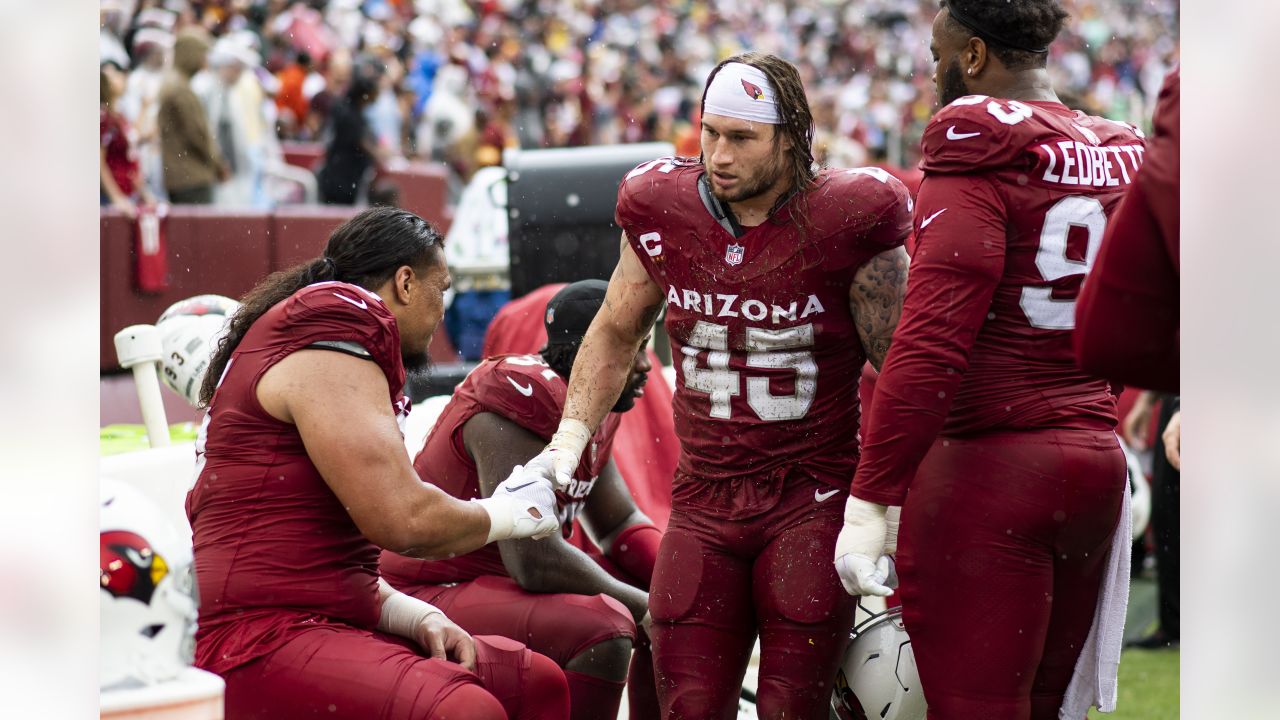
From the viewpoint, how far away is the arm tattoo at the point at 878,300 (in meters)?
2.93

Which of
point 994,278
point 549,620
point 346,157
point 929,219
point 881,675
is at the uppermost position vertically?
point 346,157

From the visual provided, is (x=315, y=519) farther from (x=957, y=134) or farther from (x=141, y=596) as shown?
(x=957, y=134)

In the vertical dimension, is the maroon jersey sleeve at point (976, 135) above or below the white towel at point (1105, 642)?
above

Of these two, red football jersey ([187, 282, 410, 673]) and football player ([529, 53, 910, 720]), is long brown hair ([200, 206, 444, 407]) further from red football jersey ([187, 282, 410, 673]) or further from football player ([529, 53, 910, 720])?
football player ([529, 53, 910, 720])

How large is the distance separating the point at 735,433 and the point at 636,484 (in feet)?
7.40

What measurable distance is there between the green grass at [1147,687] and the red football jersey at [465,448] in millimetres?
2225

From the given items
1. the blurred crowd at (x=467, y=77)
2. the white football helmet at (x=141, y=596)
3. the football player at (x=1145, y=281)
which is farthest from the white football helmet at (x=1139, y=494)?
the white football helmet at (x=141, y=596)

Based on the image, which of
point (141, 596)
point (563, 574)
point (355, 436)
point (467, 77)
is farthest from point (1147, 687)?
point (467, 77)

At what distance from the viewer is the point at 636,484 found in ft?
17.0

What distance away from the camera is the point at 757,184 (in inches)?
115

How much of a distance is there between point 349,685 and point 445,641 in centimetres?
40

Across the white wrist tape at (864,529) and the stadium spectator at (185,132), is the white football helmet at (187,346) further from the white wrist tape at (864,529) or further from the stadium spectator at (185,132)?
the stadium spectator at (185,132)
